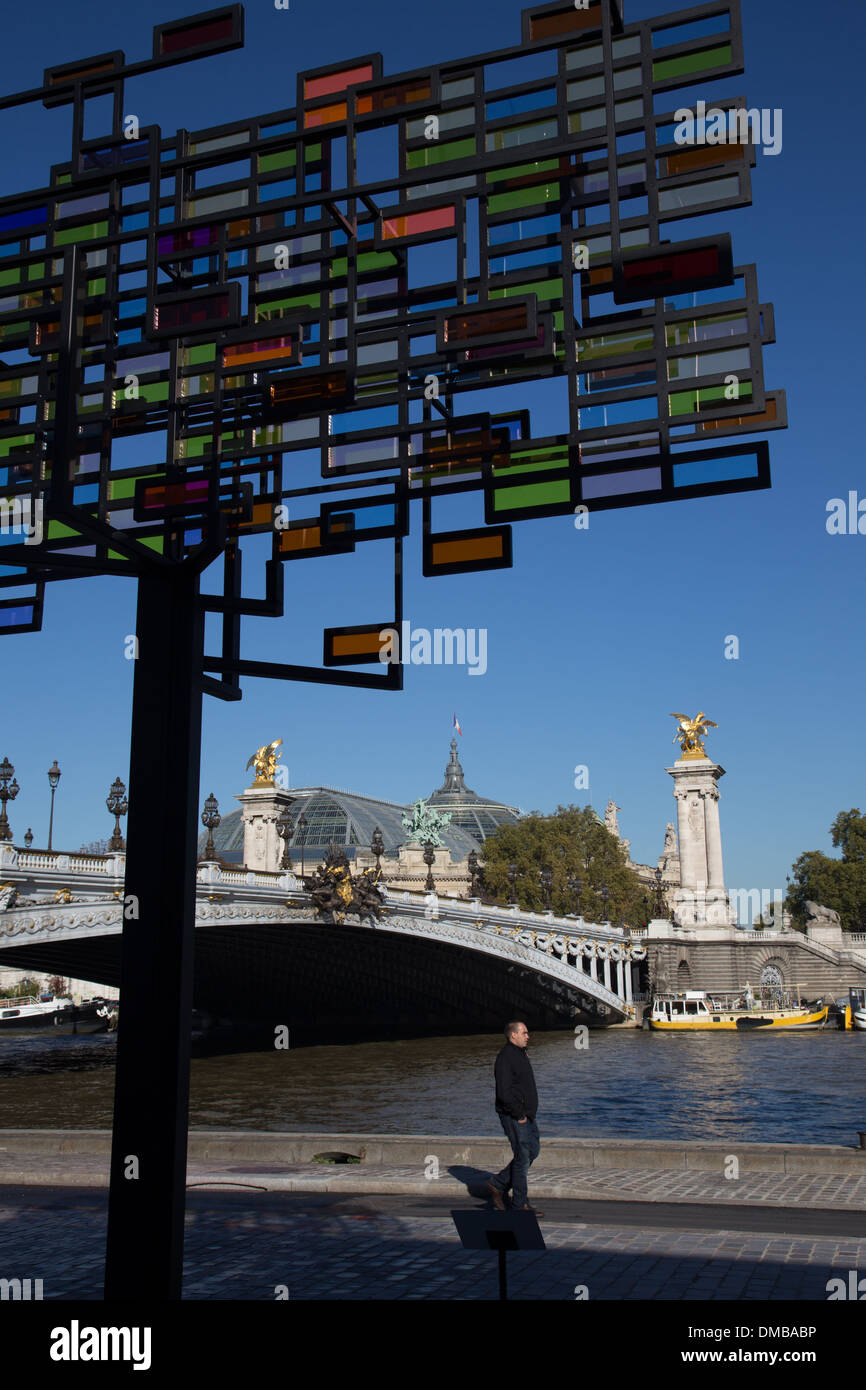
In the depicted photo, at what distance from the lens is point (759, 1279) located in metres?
8.82

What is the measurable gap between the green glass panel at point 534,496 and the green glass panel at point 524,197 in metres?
1.73

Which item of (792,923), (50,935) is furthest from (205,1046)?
(792,923)

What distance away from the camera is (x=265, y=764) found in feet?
224

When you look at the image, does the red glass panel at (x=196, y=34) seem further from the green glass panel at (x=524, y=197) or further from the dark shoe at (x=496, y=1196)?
the dark shoe at (x=496, y=1196)

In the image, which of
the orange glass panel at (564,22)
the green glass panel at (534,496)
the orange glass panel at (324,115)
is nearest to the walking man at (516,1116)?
the green glass panel at (534,496)

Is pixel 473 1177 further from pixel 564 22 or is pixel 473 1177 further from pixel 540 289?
pixel 564 22

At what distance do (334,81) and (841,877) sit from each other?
3897 inches

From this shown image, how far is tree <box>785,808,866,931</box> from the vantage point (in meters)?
98.1

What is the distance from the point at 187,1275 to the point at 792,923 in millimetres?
105133

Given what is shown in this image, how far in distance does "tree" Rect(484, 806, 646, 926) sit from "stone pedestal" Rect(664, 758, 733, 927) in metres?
13.9

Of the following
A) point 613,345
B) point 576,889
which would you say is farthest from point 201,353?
point 576,889

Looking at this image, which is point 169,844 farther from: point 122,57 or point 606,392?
point 122,57
